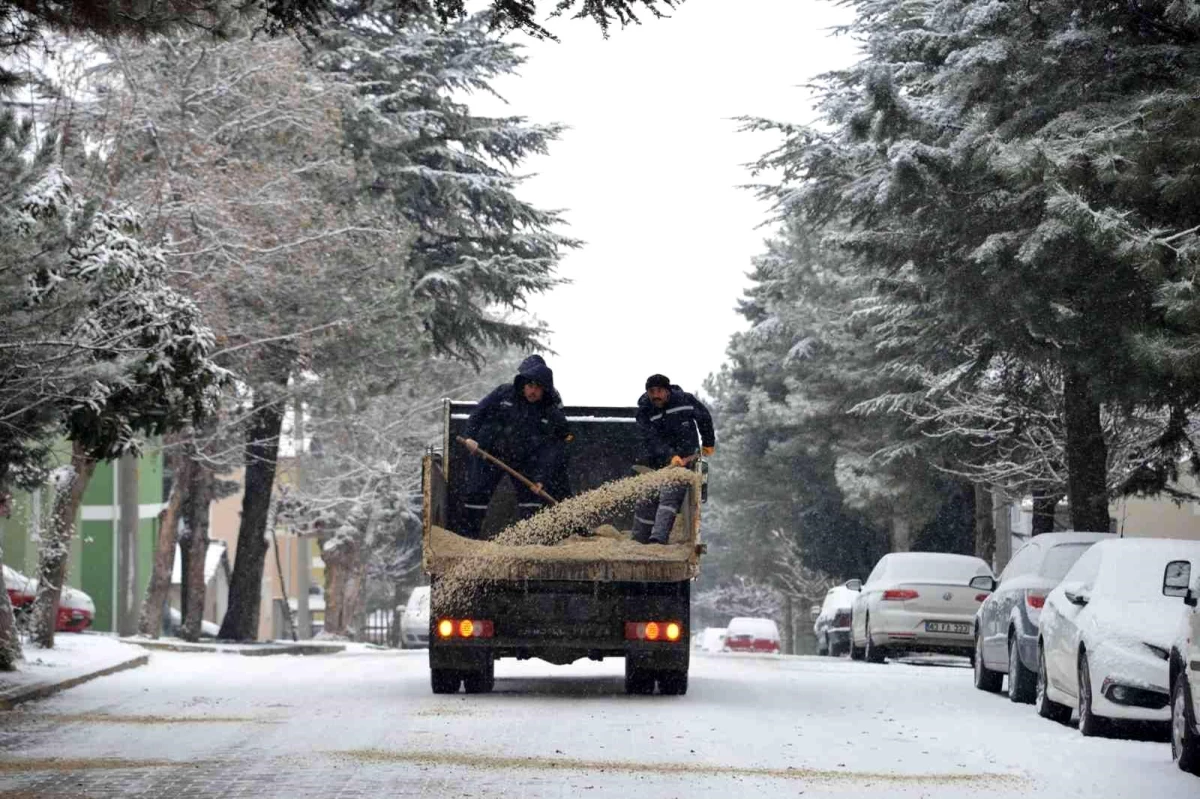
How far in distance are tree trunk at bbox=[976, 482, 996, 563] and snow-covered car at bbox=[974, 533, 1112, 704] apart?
20.3m

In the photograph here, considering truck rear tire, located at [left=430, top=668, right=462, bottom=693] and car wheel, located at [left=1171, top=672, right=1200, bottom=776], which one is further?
truck rear tire, located at [left=430, top=668, right=462, bottom=693]

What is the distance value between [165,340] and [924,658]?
1821 cm

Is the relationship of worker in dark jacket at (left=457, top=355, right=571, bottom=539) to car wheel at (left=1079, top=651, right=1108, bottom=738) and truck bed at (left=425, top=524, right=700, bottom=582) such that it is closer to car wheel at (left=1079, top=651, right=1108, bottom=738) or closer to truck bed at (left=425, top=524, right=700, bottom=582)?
truck bed at (left=425, top=524, right=700, bottom=582)

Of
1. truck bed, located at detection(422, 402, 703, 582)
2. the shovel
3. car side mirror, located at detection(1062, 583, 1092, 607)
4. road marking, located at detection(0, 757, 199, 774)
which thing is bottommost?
road marking, located at detection(0, 757, 199, 774)

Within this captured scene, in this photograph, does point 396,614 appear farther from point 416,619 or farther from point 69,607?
point 69,607

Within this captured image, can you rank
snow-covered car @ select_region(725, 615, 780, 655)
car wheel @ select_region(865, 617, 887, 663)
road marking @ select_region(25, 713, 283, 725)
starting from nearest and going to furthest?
road marking @ select_region(25, 713, 283, 725) → car wheel @ select_region(865, 617, 887, 663) → snow-covered car @ select_region(725, 615, 780, 655)

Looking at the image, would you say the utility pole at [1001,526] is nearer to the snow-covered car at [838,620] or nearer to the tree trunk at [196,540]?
the snow-covered car at [838,620]

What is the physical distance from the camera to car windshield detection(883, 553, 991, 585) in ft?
87.0

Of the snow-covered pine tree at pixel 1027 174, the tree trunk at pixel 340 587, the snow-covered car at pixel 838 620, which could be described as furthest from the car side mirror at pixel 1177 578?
the tree trunk at pixel 340 587

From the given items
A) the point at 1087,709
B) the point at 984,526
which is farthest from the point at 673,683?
the point at 984,526

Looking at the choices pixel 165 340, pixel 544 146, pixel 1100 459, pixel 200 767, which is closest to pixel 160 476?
pixel 544 146

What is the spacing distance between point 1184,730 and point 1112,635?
1.95 metres

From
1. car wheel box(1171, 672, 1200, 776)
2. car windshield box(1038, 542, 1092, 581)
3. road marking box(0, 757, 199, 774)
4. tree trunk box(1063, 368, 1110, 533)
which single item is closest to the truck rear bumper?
car windshield box(1038, 542, 1092, 581)

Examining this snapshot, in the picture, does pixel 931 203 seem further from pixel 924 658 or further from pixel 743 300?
pixel 743 300
